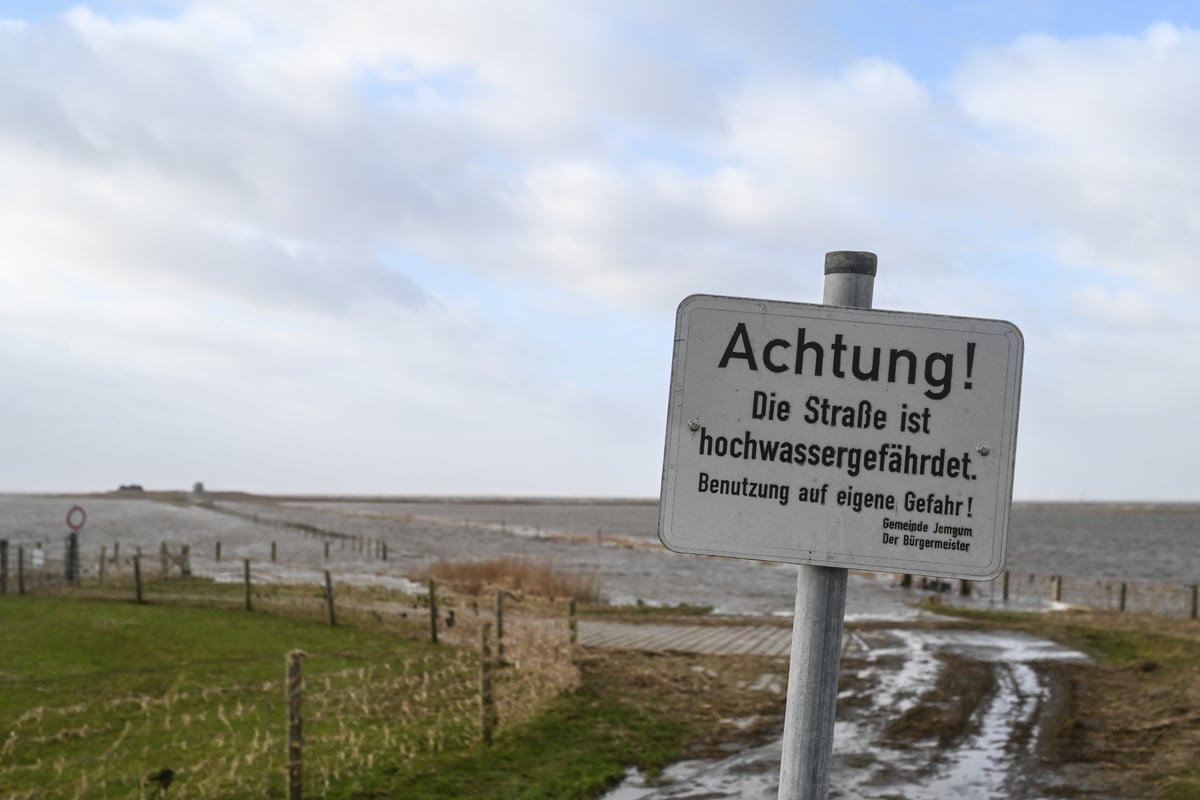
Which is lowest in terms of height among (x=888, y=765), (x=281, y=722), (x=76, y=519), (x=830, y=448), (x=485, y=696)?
(x=281, y=722)

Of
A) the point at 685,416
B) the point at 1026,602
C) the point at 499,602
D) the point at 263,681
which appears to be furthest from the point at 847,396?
the point at 1026,602

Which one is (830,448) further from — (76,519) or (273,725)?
(76,519)

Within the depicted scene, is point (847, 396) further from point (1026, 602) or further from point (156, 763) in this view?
point (1026, 602)

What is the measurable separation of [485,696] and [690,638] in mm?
10149

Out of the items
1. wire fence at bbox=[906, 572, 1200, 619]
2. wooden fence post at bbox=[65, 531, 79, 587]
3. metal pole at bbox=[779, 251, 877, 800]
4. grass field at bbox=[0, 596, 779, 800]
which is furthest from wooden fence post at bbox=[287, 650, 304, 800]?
wire fence at bbox=[906, 572, 1200, 619]

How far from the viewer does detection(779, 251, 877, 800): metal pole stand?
241cm

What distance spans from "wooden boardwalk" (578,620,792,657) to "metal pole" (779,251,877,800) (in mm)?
15682

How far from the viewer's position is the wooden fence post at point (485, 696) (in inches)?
427

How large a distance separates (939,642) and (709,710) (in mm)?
9220

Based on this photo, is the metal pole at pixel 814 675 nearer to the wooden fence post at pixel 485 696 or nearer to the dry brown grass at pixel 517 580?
the wooden fence post at pixel 485 696

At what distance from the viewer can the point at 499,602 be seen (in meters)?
14.1

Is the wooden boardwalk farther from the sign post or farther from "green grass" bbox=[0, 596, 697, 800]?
the sign post

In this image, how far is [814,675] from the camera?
241 centimetres

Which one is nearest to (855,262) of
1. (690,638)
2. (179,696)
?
(179,696)
